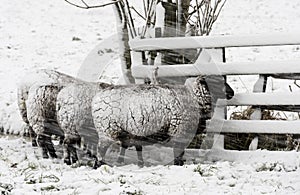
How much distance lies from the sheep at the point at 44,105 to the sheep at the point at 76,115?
0.15 m

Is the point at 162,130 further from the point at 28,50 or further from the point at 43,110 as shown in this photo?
the point at 28,50

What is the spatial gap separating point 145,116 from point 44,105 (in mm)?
1171

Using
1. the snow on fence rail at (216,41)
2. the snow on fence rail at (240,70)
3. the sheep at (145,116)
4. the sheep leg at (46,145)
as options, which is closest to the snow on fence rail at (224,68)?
the snow on fence rail at (240,70)

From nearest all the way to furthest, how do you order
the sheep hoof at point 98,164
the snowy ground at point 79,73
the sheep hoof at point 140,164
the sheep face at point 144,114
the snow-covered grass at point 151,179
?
the snow-covered grass at point 151,179 < the snowy ground at point 79,73 < the sheep face at point 144,114 < the sheep hoof at point 98,164 < the sheep hoof at point 140,164

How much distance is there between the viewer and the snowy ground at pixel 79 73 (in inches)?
185

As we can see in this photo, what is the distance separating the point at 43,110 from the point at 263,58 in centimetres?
727

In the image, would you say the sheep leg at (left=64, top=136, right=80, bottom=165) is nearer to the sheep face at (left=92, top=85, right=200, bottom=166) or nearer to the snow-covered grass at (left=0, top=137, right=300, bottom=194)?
the snow-covered grass at (left=0, top=137, right=300, bottom=194)

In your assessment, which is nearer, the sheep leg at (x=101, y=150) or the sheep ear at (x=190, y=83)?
the sheep leg at (x=101, y=150)

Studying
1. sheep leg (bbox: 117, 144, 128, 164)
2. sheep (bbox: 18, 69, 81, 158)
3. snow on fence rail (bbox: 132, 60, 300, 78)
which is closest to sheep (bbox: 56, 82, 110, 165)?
sheep (bbox: 18, 69, 81, 158)

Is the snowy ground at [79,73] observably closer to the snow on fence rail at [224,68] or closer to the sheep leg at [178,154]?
the sheep leg at [178,154]

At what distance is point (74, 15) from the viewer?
1736cm

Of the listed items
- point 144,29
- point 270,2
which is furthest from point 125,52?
point 270,2

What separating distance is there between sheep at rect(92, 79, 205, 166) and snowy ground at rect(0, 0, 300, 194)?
0.32 meters

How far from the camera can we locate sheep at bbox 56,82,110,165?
575 centimetres
